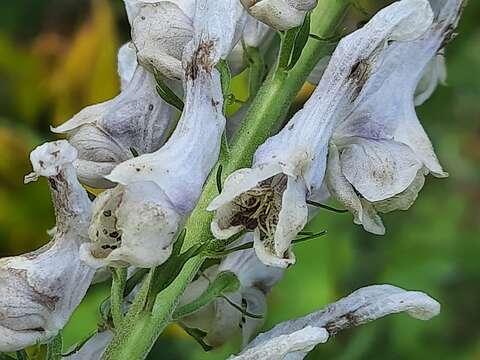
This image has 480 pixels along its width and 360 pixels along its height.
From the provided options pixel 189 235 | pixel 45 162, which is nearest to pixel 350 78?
pixel 189 235

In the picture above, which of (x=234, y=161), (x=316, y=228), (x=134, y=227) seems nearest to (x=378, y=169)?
(x=234, y=161)

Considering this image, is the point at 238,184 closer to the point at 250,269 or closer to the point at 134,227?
the point at 134,227

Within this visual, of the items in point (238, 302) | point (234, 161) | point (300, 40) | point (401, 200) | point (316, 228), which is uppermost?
point (300, 40)

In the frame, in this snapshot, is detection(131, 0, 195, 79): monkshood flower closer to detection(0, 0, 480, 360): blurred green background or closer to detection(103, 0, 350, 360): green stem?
detection(103, 0, 350, 360): green stem

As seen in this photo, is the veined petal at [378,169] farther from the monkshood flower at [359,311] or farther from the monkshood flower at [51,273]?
the monkshood flower at [51,273]

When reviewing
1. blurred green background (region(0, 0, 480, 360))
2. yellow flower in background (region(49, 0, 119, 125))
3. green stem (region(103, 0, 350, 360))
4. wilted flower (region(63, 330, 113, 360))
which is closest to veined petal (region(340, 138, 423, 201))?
green stem (region(103, 0, 350, 360))

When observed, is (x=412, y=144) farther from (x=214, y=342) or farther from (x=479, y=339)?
(x=479, y=339)
